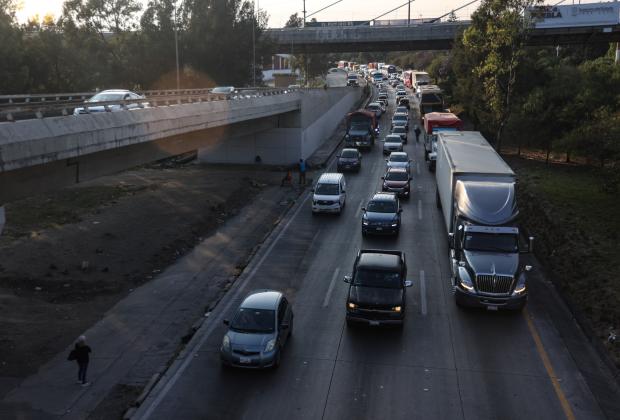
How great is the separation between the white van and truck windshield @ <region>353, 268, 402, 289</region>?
42.7ft

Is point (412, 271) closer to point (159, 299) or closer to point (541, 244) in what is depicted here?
point (541, 244)

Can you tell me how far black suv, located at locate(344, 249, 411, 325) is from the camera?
1692cm

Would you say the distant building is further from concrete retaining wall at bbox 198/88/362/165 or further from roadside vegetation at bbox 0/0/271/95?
concrete retaining wall at bbox 198/88/362/165

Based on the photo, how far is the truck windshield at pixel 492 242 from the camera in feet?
63.8

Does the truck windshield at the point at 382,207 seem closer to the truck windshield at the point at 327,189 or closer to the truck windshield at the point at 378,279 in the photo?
the truck windshield at the point at 327,189

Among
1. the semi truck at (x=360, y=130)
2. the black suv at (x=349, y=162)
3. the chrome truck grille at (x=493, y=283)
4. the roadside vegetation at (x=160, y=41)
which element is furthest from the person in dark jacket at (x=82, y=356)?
the roadside vegetation at (x=160, y=41)

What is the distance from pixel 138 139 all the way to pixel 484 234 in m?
12.9

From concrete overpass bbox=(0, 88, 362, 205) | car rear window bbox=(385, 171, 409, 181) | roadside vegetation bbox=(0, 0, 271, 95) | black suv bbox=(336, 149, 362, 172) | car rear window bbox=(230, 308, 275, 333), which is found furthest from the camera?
roadside vegetation bbox=(0, 0, 271, 95)

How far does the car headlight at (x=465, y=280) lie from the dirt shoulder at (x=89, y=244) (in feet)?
36.5

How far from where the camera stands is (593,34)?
66.9m

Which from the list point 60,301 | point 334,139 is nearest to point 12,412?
point 60,301

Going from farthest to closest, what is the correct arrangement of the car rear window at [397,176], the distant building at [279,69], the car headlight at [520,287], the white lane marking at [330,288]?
1. the distant building at [279,69]
2. the car rear window at [397,176]
3. the white lane marking at [330,288]
4. the car headlight at [520,287]

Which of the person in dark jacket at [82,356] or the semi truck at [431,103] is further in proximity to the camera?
the semi truck at [431,103]

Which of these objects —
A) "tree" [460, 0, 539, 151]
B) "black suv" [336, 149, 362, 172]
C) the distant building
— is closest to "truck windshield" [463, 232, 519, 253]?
"black suv" [336, 149, 362, 172]
